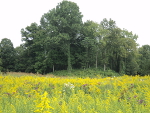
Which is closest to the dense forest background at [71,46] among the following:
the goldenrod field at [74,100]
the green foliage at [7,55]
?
the green foliage at [7,55]

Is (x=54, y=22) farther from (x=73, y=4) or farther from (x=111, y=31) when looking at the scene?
(x=111, y=31)

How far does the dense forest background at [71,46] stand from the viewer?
90.7 ft

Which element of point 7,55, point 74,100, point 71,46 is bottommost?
point 74,100

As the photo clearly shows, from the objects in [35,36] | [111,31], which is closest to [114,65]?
[111,31]

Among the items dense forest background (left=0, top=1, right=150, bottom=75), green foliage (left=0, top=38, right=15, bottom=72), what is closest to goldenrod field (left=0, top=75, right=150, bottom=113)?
dense forest background (left=0, top=1, right=150, bottom=75)

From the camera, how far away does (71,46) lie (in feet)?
101

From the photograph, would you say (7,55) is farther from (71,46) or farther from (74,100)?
(74,100)

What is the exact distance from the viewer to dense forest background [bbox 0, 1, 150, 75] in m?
27.6

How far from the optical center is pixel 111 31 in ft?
104

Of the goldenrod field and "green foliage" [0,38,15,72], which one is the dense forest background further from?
the goldenrod field

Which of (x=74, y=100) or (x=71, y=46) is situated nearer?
(x=74, y=100)

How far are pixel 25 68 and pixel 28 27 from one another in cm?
996

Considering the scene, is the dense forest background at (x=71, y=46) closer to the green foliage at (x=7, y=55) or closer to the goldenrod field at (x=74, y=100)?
the green foliage at (x=7, y=55)

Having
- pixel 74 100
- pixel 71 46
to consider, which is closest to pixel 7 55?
pixel 71 46
